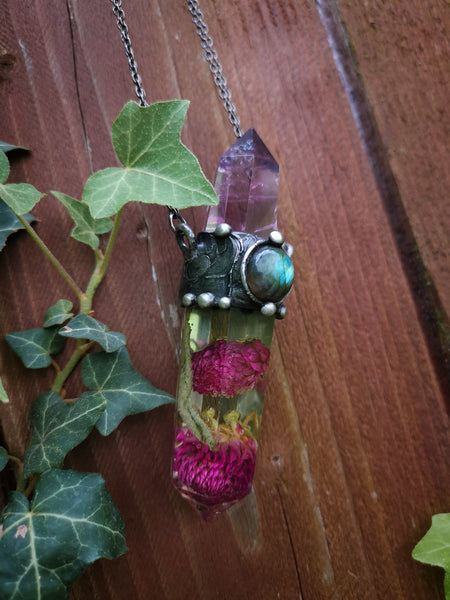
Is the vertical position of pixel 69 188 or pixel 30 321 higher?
pixel 69 188

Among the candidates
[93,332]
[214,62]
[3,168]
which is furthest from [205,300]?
[214,62]

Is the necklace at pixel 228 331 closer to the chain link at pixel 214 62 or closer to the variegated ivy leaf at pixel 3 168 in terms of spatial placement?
the chain link at pixel 214 62


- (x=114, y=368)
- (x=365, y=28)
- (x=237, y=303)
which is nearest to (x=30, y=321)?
(x=114, y=368)

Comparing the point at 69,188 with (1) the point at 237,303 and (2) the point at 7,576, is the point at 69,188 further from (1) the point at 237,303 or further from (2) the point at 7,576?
(2) the point at 7,576

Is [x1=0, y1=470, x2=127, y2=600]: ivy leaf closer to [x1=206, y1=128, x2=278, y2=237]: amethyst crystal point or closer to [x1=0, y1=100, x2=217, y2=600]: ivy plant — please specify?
[x1=0, y1=100, x2=217, y2=600]: ivy plant

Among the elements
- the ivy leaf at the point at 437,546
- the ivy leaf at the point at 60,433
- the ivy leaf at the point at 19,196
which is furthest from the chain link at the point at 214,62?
the ivy leaf at the point at 437,546

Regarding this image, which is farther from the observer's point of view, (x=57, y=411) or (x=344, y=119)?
(x=344, y=119)

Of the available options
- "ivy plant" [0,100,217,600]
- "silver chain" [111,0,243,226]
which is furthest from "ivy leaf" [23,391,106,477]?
"silver chain" [111,0,243,226]
